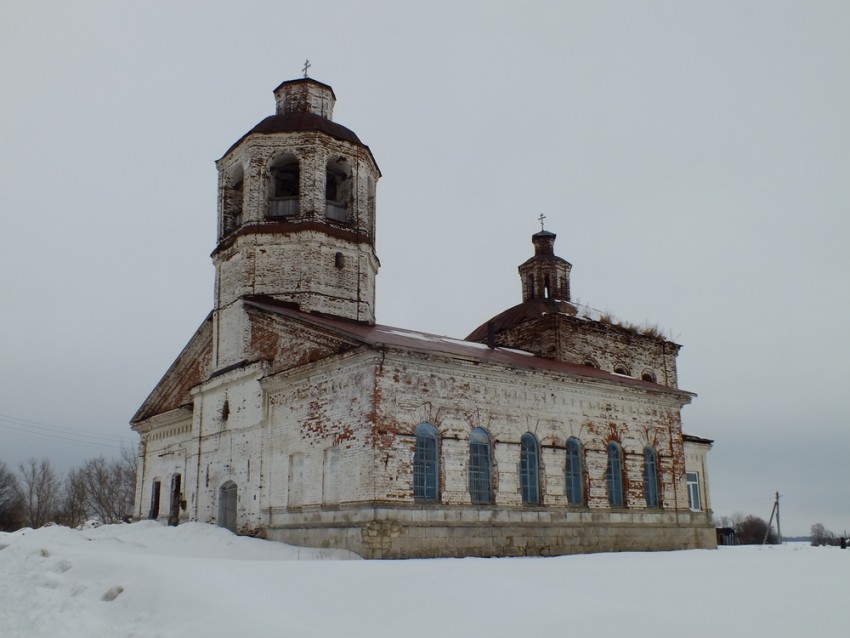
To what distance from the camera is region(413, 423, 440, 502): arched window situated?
17.2 meters

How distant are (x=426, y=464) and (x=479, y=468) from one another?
1561 mm

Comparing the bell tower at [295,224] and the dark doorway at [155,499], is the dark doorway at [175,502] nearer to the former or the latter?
the dark doorway at [155,499]

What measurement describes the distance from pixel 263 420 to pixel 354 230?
5906 millimetres

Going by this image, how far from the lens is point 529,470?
1944 centimetres

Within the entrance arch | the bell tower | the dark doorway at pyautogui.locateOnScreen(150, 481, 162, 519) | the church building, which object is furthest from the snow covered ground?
the dark doorway at pyautogui.locateOnScreen(150, 481, 162, 519)

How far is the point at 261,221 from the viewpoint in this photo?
2167 cm

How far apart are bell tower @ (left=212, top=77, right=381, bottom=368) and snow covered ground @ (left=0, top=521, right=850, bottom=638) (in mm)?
9197

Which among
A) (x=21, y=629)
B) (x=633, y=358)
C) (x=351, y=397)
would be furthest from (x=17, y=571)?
(x=633, y=358)

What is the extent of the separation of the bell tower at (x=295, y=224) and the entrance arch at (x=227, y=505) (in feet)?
10.7

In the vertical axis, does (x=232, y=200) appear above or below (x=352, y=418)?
above

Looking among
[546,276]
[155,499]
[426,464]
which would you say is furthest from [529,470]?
[546,276]

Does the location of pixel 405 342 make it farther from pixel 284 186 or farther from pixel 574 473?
pixel 284 186

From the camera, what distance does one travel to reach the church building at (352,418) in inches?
675

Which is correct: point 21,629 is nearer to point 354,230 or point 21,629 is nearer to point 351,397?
point 351,397
